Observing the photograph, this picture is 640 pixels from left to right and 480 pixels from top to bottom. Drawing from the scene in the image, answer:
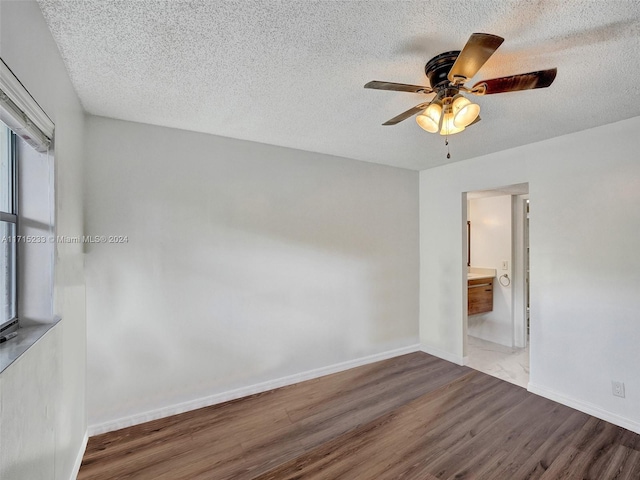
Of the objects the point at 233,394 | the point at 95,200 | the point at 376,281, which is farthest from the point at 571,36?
the point at 233,394

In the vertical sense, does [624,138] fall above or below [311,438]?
above

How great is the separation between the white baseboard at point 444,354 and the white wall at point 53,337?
345 cm

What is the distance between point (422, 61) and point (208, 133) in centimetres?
182

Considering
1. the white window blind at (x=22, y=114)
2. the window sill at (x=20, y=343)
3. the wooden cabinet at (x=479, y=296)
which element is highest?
the white window blind at (x=22, y=114)

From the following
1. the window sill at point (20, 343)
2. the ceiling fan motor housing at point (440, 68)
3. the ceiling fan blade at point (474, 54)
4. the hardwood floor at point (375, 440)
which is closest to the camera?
the window sill at point (20, 343)

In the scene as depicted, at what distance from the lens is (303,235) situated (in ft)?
10.4

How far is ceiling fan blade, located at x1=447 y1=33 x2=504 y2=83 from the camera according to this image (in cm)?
117

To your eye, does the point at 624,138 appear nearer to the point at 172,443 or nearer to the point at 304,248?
the point at 304,248

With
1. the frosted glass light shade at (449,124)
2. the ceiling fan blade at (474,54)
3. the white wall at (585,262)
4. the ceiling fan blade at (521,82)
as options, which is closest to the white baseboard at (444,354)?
the white wall at (585,262)

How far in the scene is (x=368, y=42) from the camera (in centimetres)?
149

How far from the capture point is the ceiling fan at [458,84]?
1268 mm

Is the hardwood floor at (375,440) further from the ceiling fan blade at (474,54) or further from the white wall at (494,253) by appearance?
the ceiling fan blade at (474,54)

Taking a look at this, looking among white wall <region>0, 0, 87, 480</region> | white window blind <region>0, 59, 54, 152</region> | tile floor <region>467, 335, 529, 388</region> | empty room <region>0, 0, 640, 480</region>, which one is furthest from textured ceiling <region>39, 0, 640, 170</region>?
tile floor <region>467, 335, 529, 388</region>

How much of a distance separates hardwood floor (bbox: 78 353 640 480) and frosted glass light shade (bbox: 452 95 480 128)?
206 centimetres
